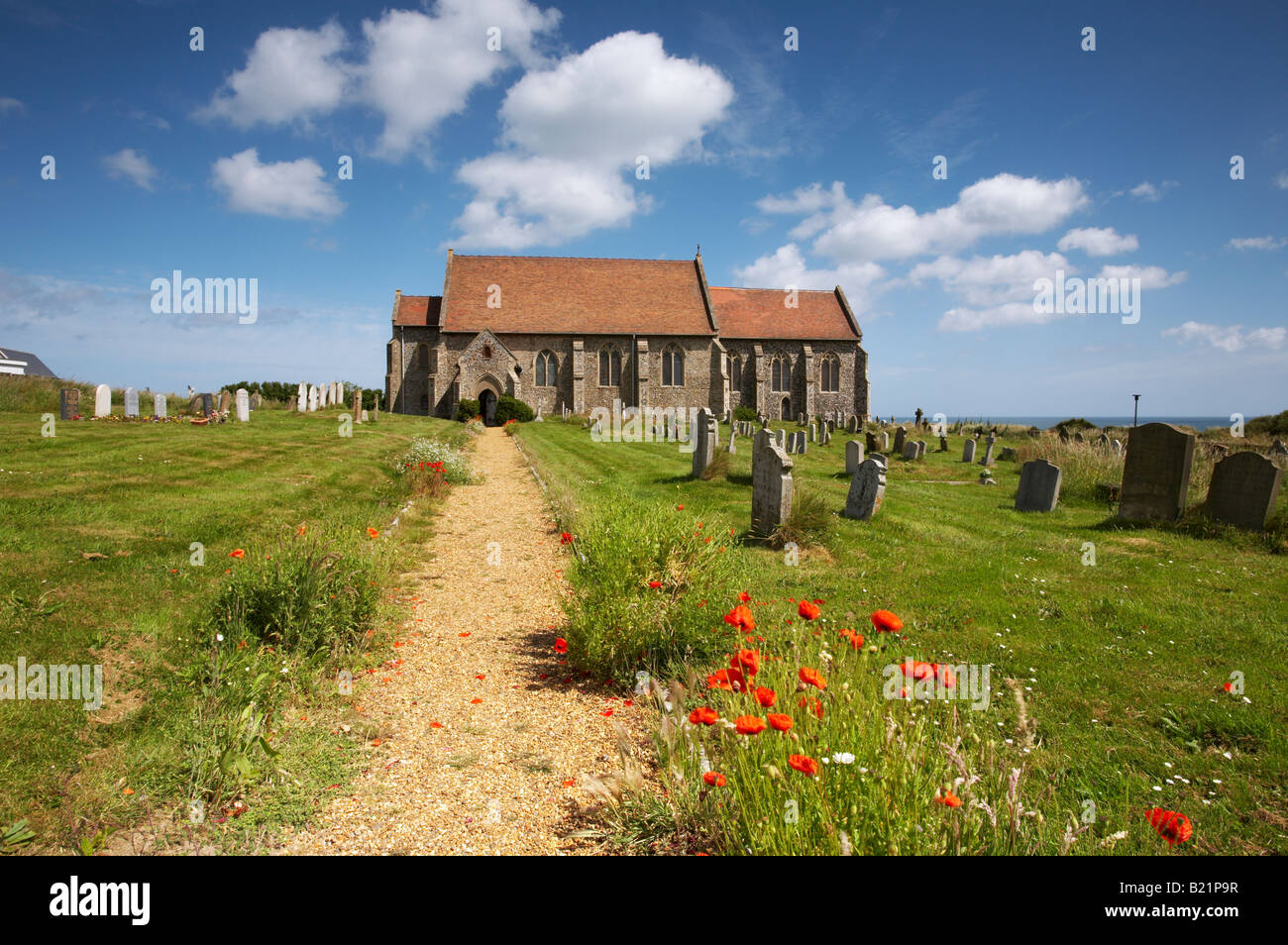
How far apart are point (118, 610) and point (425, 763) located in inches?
126

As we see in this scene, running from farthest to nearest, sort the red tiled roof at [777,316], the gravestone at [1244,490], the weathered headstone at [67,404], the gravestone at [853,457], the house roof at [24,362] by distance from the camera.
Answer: the red tiled roof at [777,316] → the house roof at [24,362] → the gravestone at [853,457] → the weathered headstone at [67,404] → the gravestone at [1244,490]

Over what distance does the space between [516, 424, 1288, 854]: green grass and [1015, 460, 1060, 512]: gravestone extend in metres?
1.31

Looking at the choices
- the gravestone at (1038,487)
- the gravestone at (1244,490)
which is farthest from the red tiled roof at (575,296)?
the gravestone at (1244,490)

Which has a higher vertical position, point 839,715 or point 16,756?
point 839,715

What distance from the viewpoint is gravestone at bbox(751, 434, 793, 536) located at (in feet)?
26.8

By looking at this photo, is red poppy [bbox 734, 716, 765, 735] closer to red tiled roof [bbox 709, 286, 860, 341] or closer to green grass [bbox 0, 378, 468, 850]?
green grass [bbox 0, 378, 468, 850]

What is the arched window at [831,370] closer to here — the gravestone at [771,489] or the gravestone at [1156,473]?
the gravestone at [1156,473]

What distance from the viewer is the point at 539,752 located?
3785mm

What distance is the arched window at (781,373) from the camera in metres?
39.4

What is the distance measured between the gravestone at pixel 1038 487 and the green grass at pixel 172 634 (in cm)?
1059

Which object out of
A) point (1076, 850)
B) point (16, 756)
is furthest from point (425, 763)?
point (1076, 850)

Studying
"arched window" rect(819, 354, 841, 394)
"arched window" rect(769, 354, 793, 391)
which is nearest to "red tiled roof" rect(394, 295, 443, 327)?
"arched window" rect(769, 354, 793, 391)

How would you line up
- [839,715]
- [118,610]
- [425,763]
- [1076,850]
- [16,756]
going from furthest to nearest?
[118,610], [425,763], [16,756], [839,715], [1076,850]
